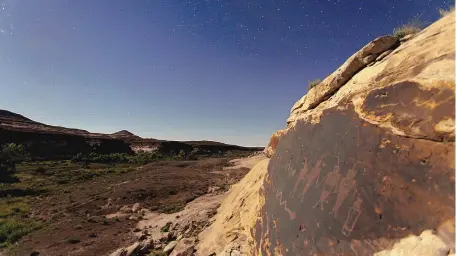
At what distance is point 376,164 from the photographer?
6.23 metres

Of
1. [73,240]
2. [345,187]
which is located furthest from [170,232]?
[345,187]

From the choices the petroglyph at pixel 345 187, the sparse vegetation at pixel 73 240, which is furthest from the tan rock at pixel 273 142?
the sparse vegetation at pixel 73 240

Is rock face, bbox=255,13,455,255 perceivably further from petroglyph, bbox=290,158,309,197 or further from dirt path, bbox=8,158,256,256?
dirt path, bbox=8,158,256,256

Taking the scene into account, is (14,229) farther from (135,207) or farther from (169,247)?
(169,247)

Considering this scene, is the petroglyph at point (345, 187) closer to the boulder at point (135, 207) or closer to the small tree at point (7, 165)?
the boulder at point (135, 207)

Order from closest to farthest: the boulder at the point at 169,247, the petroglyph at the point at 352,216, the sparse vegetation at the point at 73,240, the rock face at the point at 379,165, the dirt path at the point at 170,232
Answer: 1. the rock face at the point at 379,165
2. the petroglyph at the point at 352,216
3. the boulder at the point at 169,247
4. the dirt path at the point at 170,232
5. the sparse vegetation at the point at 73,240

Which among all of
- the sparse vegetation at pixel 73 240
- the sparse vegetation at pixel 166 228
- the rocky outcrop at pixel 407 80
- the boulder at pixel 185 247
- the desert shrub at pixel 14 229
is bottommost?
the desert shrub at pixel 14 229

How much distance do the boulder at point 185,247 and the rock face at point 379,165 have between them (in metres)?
4.88

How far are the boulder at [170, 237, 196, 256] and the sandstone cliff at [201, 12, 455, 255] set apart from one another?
164 inches

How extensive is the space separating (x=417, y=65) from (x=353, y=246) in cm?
451

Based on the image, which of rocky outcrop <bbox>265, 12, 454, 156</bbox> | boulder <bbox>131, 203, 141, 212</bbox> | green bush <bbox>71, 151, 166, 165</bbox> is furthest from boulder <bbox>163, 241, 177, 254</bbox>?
green bush <bbox>71, 151, 166, 165</bbox>

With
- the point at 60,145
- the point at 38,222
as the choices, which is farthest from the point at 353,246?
the point at 60,145

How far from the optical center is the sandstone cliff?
5.10 metres

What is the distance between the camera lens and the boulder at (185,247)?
13.2 metres
